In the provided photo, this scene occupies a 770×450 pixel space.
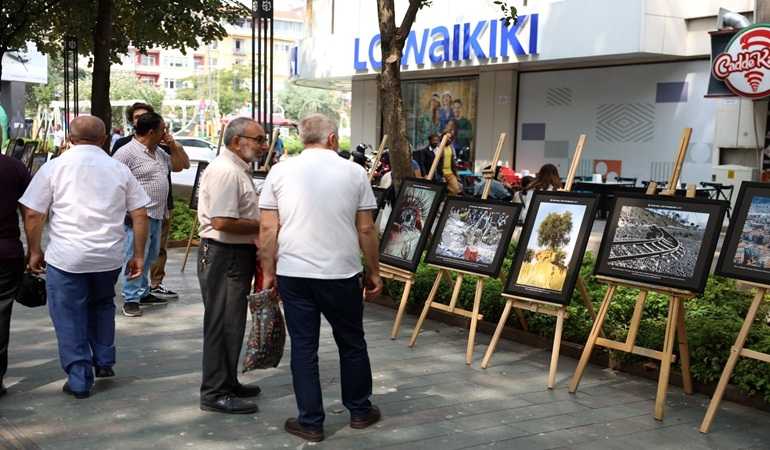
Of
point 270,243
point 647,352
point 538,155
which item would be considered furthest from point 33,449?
point 538,155

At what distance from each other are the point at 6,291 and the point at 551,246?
3793 millimetres

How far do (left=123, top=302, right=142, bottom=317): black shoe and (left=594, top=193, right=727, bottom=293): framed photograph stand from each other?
4.36 meters

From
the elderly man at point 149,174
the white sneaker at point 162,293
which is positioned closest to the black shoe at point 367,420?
the elderly man at point 149,174

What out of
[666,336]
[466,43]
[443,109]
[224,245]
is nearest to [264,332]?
[224,245]

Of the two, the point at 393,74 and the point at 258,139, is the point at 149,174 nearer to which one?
the point at 258,139

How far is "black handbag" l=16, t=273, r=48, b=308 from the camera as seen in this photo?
6.07 meters

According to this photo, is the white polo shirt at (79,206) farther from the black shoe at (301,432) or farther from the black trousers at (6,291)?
the black shoe at (301,432)

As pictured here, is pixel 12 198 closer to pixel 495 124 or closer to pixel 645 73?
pixel 645 73

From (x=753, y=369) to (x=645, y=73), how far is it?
1603 cm

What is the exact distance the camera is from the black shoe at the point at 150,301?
934cm

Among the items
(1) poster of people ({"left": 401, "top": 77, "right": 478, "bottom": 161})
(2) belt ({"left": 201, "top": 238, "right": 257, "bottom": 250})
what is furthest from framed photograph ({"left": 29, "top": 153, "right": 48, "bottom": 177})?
(2) belt ({"left": 201, "top": 238, "right": 257, "bottom": 250})

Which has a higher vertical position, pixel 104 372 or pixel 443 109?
pixel 443 109

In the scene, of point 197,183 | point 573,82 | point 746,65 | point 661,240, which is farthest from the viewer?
point 573,82

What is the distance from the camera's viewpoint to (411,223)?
8.38 m
